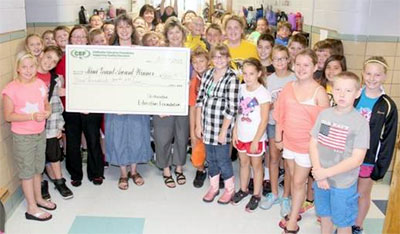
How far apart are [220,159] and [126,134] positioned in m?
0.89

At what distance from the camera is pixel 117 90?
364 centimetres

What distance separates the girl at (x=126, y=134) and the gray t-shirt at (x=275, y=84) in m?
1.15

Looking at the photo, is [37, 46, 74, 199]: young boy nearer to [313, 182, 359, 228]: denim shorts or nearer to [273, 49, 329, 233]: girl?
[273, 49, 329, 233]: girl

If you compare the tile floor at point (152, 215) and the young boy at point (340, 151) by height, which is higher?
the young boy at point (340, 151)

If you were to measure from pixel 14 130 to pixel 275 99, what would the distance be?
6.57 ft

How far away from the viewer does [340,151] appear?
256cm

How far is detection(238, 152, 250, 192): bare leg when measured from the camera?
3.50 metres

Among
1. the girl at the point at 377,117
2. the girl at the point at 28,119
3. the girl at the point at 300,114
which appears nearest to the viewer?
the girl at the point at 377,117

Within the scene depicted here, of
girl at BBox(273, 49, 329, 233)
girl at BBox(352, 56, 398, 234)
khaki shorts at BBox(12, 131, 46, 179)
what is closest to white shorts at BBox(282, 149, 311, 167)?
girl at BBox(273, 49, 329, 233)

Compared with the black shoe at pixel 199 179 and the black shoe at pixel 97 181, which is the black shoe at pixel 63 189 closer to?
the black shoe at pixel 97 181

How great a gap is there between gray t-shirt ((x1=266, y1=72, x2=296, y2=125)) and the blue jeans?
1.49 feet

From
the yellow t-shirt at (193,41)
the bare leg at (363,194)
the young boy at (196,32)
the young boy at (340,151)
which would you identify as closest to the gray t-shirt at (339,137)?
the young boy at (340,151)

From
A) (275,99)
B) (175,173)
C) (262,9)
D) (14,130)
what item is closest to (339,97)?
(275,99)

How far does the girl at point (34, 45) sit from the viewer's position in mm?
3477
